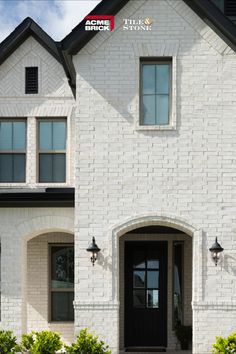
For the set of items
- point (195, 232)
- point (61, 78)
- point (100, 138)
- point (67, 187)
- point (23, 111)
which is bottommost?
point (195, 232)

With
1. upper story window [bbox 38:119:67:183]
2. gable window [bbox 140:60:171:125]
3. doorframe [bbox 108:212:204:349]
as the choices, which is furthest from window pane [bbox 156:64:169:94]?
upper story window [bbox 38:119:67:183]

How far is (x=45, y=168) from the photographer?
1156 centimetres

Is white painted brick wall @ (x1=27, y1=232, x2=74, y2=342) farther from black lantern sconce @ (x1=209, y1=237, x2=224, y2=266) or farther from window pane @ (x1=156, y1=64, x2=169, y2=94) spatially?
window pane @ (x1=156, y1=64, x2=169, y2=94)

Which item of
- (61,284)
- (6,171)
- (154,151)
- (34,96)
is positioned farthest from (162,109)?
(61,284)

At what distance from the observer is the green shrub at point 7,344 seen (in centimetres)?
968

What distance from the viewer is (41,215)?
35.4 ft

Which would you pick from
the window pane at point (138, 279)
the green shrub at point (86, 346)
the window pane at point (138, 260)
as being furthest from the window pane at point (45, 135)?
the green shrub at point (86, 346)

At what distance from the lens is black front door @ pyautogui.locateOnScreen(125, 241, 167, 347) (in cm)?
1198

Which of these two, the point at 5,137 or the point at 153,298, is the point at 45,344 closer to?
the point at 153,298

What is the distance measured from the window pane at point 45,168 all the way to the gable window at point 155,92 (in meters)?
2.98

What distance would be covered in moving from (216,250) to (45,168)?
467cm

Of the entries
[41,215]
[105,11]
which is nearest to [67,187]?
[41,215]

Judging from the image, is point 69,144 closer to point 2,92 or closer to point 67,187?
point 67,187

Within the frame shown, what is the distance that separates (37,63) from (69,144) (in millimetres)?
2247
